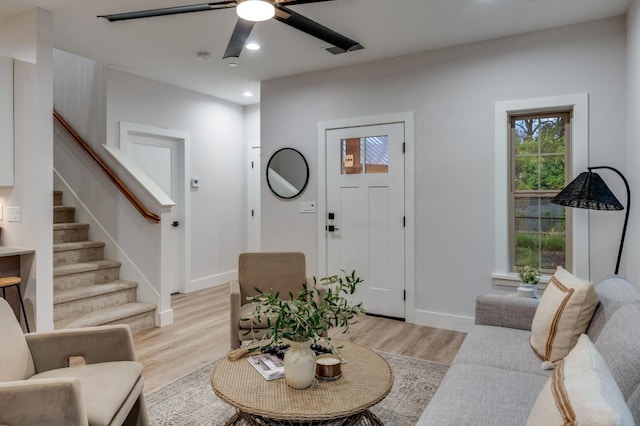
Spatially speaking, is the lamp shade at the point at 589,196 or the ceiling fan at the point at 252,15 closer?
the ceiling fan at the point at 252,15

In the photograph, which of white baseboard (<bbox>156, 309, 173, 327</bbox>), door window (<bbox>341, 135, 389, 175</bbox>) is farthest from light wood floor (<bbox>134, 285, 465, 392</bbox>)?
A: door window (<bbox>341, 135, 389, 175</bbox>)

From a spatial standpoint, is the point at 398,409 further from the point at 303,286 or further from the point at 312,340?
the point at 303,286

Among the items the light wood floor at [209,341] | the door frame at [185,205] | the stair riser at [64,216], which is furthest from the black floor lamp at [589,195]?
the stair riser at [64,216]

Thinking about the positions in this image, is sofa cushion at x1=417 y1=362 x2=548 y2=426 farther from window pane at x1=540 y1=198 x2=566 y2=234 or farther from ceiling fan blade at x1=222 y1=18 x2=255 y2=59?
ceiling fan blade at x1=222 y1=18 x2=255 y2=59

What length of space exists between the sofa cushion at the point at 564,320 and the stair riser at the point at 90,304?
3608 mm

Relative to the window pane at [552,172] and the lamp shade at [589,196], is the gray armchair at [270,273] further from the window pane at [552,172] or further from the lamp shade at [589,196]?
the window pane at [552,172]

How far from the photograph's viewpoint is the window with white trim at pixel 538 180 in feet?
10.9

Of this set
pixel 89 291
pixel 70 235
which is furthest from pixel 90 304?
pixel 70 235

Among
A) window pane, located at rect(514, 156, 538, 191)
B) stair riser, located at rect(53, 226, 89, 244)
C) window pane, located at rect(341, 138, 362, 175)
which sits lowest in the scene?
stair riser, located at rect(53, 226, 89, 244)

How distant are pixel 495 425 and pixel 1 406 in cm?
172

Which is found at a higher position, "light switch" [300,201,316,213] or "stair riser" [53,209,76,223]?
"light switch" [300,201,316,213]

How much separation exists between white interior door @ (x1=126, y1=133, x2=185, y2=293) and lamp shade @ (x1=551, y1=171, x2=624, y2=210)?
425 centimetres

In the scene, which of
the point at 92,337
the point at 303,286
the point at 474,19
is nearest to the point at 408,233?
the point at 303,286

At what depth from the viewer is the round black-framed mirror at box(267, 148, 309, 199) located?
15.5 feet
